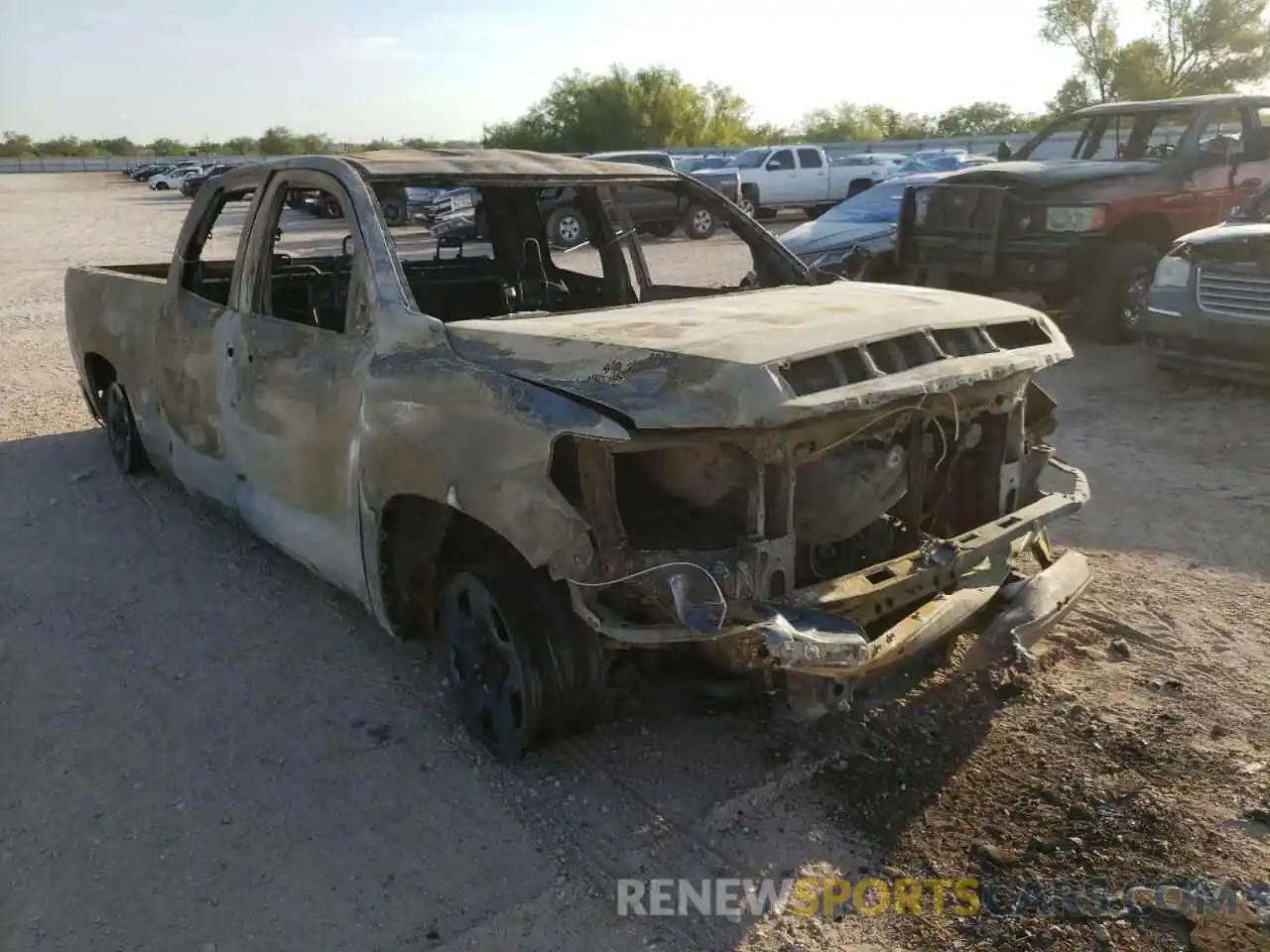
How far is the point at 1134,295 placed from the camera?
8.78m

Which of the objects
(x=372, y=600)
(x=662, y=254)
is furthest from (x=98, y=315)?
(x=662, y=254)

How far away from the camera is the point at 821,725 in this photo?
10.8 ft

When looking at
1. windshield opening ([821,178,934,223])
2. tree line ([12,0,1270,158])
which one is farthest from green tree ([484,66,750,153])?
windshield opening ([821,178,934,223])

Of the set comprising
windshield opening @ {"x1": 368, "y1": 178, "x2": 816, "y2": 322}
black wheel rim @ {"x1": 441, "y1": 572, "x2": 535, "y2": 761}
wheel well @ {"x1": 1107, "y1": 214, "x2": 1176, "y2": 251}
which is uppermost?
windshield opening @ {"x1": 368, "y1": 178, "x2": 816, "y2": 322}

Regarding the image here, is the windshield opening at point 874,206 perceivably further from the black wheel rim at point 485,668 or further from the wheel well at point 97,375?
the black wheel rim at point 485,668

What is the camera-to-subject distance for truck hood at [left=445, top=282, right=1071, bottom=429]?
2494 mm

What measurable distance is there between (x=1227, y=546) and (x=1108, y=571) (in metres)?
0.68

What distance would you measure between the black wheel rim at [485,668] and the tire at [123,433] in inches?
127

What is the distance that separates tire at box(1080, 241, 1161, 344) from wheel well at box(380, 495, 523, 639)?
23.6 feet

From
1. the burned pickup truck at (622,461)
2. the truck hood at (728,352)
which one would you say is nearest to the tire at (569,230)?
the burned pickup truck at (622,461)

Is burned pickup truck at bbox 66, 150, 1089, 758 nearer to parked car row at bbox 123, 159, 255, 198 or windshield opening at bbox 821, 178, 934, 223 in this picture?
windshield opening at bbox 821, 178, 934, 223

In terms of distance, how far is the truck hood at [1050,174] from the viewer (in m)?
8.67

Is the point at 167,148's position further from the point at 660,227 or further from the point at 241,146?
the point at 660,227

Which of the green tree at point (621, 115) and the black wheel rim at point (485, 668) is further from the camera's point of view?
the green tree at point (621, 115)
